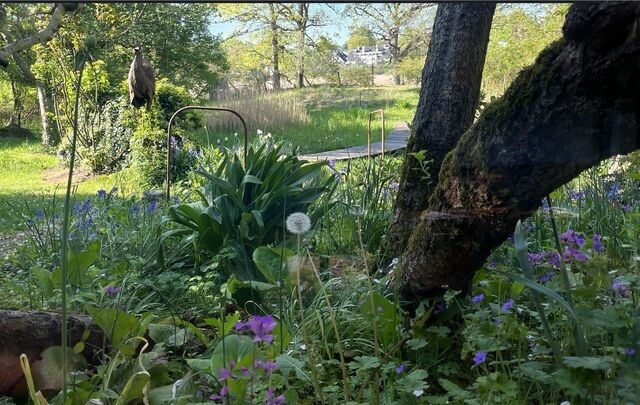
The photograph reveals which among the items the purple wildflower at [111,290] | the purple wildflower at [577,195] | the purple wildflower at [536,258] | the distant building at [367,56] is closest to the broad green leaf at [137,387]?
the purple wildflower at [111,290]

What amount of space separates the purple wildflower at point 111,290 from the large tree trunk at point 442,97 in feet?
3.03

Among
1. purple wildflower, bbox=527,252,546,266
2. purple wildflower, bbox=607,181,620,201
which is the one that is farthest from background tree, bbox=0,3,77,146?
purple wildflower, bbox=607,181,620,201

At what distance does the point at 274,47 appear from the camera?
1511 mm

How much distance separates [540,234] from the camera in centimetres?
192

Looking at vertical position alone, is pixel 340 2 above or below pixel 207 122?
above

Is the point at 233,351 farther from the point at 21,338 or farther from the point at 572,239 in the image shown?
the point at 572,239

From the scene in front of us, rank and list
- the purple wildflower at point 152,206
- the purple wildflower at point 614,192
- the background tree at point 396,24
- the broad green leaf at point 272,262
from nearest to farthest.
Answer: the background tree at point 396,24 → the broad green leaf at point 272,262 → the purple wildflower at point 152,206 → the purple wildflower at point 614,192

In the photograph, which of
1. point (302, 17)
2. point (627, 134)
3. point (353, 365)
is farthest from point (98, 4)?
point (627, 134)

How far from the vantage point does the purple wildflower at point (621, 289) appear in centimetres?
136

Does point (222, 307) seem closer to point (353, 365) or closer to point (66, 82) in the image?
point (353, 365)

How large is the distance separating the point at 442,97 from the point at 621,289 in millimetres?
912

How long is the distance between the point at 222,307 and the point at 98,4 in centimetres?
81

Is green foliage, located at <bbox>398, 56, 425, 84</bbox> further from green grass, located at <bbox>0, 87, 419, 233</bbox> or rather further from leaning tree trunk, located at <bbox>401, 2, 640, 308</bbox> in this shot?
leaning tree trunk, located at <bbox>401, 2, 640, 308</bbox>

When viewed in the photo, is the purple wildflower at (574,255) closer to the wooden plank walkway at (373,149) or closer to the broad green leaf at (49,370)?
the wooden plank walkway at (373,149)
